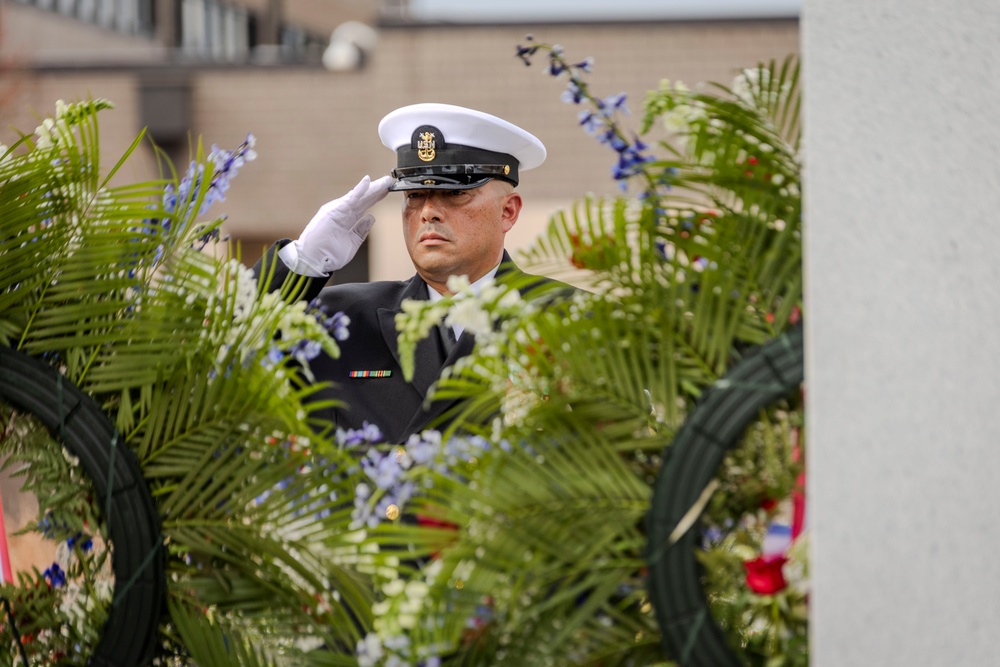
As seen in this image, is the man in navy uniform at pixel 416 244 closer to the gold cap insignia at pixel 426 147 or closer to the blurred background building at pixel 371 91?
the gold cap insignia at pixel 426 147

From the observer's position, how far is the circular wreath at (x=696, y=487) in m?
1.51

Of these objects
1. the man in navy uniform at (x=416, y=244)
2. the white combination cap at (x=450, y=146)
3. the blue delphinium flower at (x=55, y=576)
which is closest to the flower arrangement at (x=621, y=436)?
the blue delphinium flower at (x=55, y=576)

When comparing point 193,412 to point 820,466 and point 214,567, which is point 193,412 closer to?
point 214,567

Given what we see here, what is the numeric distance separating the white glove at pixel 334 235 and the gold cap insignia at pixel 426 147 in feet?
0.43

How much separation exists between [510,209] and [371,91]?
11.6 metres

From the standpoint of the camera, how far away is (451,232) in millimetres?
2717

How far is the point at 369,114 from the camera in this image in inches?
563

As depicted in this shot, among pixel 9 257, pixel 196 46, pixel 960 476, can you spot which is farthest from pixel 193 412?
pixel 196 46

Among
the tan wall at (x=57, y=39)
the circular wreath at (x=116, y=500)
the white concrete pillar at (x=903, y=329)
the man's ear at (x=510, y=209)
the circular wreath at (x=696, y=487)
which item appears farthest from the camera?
the tan wall at (x=57, y=39)

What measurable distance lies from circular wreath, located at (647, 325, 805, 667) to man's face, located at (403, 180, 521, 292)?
124 centimetres

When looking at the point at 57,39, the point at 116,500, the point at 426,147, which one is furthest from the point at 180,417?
the point at 57,39

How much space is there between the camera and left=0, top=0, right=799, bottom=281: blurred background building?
43.9ft

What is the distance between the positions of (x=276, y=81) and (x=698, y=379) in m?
13.5

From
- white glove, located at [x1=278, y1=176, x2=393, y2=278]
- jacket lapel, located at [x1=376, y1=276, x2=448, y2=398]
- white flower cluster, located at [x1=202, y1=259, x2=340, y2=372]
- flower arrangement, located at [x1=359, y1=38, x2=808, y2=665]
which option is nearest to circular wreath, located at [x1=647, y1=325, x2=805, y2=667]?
flower arrangement, located at [x1=359, y1=38, x2=808, y2=665]
